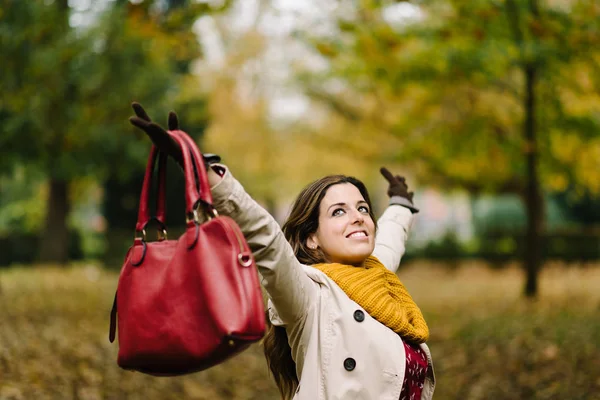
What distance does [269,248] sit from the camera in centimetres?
212

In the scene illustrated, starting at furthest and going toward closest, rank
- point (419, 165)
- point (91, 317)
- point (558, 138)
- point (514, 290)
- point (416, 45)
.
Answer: point (419, 165) → point (514, 290) → point (558, 138) → point (416, 45) → point (91, 317)

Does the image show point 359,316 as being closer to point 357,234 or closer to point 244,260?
point 357,234

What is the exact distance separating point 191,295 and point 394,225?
1.54 m

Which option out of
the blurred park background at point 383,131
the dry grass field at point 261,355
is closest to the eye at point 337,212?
the blurred park background at point 383,131

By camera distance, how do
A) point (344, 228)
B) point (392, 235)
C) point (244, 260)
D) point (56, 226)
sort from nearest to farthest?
point (244, 260) → point (344, 228) → point (392, 235) → point (56, 226)

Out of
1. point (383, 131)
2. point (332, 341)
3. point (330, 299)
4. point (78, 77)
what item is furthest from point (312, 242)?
point (383, 131)

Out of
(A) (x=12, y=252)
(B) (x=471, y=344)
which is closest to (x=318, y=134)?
(A) (x=12, y=252)

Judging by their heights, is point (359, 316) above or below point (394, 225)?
below

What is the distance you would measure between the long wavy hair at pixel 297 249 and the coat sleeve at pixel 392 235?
41 cm

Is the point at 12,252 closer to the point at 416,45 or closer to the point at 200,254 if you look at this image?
the point at 416,45

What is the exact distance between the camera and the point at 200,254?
1859 millimetres

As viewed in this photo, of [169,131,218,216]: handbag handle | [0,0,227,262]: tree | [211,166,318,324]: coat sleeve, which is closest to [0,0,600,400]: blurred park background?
[0,0,227,262]: tree

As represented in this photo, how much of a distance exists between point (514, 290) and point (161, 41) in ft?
25.4

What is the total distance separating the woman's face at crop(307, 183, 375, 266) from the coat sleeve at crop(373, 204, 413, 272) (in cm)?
46
